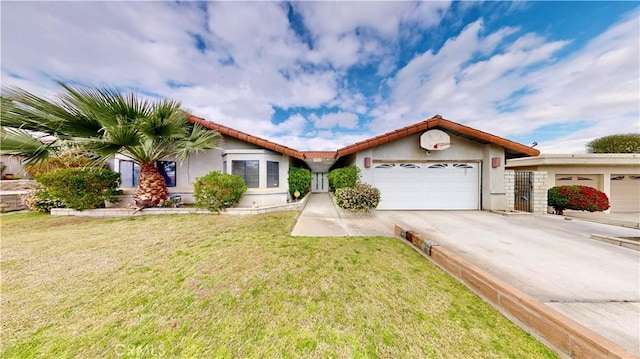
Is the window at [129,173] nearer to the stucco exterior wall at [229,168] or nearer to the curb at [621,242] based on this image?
the stucco exterior wall at [229,168]

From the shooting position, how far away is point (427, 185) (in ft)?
29.0

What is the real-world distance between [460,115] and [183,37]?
722 inches

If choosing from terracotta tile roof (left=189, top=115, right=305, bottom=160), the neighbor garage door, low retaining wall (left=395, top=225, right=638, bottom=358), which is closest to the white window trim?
terracotta tile roof (left=189, top=115, right=305, bottom=160)

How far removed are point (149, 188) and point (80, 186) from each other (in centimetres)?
235

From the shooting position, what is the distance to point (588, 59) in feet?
28.2

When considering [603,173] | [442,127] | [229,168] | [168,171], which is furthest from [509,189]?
[168,171]

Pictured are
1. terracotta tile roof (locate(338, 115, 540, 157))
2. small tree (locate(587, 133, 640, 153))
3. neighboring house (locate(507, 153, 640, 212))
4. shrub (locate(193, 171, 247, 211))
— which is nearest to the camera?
shrub (locate(193, 171, 247, 211))

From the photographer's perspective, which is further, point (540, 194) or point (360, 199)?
point (540, 194)

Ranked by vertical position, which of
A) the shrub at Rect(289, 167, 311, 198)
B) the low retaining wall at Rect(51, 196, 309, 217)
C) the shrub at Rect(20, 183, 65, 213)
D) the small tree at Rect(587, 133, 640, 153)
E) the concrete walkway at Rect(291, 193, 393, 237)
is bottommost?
the concrete walkway at Rect(291, 193, 393, 237)

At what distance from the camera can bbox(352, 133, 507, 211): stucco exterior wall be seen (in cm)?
852

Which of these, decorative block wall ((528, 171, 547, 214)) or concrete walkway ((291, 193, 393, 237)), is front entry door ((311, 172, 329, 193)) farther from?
decorative block wall ((528, 171, 547, 214))

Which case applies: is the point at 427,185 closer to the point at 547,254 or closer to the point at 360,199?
the point at 360,199

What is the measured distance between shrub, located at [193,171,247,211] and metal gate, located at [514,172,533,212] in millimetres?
12989

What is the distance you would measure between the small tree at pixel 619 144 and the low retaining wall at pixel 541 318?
1159 inches
